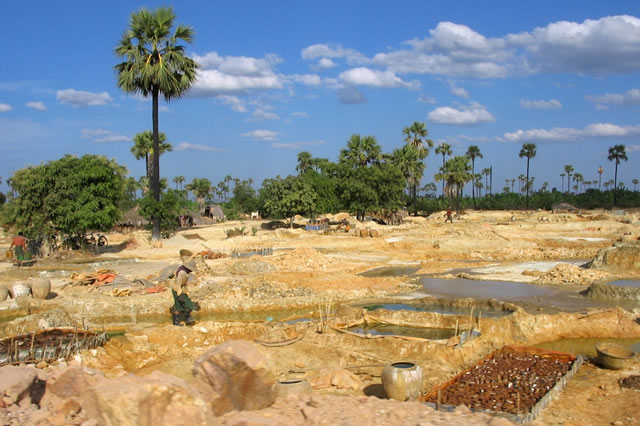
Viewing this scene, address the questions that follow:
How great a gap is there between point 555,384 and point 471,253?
2063 cm

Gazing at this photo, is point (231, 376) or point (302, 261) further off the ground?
point (231, 376)

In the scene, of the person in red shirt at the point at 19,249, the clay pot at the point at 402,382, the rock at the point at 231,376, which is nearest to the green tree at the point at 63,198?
the person in red shirt at the point at 19,249

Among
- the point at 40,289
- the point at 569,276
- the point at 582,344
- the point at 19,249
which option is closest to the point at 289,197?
the point at 19,249

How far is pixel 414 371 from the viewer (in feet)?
29.1

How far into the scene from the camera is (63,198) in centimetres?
2775

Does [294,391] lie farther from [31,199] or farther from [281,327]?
[31,199]

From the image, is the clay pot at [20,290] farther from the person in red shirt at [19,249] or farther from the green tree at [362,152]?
the green tree at [362,152]

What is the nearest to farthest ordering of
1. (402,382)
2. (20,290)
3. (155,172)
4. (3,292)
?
(402,382), (3,292), (20,290), (155,172)

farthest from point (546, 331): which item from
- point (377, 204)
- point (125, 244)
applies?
point (377, 204)

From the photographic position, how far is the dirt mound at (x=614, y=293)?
56.5 feet

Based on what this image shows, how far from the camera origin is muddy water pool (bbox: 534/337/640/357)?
1278cm

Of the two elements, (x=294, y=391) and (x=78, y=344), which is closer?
(x=294, y=391)

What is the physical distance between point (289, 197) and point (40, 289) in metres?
29.0

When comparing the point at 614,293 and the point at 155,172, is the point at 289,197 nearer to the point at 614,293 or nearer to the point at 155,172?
the point at 155,172
